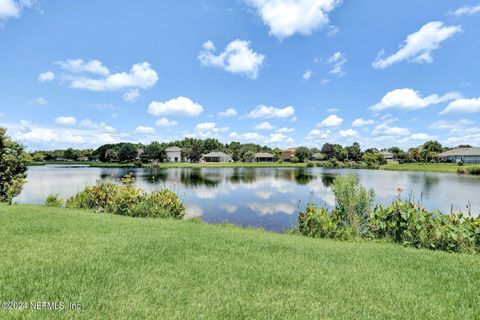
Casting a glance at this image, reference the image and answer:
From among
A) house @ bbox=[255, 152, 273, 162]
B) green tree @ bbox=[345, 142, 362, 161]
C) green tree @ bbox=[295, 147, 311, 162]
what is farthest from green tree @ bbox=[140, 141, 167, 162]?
green tree @ bbox=[345, 142, 362, 161]

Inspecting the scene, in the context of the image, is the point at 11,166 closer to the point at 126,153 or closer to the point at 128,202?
the point at 128,202

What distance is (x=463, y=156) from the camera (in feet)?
274

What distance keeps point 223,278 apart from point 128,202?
8.72m

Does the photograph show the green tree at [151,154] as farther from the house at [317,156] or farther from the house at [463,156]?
the house at [463,156]

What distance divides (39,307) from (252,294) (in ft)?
9.49

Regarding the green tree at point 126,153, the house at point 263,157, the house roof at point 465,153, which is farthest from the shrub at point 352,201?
the house at point 263,157

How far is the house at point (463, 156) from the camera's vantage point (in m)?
80.3

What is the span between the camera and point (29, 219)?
8391 mm

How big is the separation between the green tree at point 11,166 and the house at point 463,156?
102 metres

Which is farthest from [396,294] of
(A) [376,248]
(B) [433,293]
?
(A) [376,248]

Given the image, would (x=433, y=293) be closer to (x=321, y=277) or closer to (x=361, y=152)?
(x=321, y=277)

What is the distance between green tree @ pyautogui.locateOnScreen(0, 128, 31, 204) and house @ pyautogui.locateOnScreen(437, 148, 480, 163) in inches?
4002

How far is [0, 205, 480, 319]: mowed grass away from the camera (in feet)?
12.0

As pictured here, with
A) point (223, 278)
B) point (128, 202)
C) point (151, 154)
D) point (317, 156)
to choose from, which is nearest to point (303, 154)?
point (317, 156)
